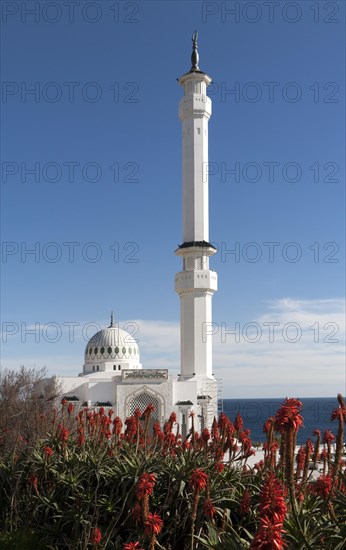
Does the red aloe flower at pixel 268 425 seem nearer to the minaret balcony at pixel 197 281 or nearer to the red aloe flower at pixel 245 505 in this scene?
the red aloe flower at pixel 245 505

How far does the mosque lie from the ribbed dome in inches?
78.1

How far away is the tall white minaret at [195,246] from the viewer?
37.6m

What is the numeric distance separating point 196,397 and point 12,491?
2583 cm

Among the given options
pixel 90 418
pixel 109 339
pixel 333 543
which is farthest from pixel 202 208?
pixel 333 543

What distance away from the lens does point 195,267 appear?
38375 mm

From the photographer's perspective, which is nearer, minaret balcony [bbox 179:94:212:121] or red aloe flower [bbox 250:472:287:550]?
red aloe flower [bbox 250:472:287:550]

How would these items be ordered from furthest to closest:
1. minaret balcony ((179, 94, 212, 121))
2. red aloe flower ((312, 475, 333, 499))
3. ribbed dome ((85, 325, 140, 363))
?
ribbed dome ((85, 325, 140, 363)), minaret balcony ((179, 94, 212, 121)), red aloe flower ((312, 475, 333, 499))

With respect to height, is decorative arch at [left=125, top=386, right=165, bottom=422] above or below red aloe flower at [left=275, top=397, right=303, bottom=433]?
below

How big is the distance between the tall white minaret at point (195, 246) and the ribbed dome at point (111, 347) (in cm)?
637

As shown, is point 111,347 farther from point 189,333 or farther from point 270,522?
point 270,522

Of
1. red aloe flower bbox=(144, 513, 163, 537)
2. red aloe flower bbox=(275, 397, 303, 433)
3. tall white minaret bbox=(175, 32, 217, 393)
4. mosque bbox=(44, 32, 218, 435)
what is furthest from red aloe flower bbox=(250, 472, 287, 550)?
tall white minaret bbox=(175, 32, 217, 393)

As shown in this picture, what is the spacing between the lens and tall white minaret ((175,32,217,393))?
3762cm

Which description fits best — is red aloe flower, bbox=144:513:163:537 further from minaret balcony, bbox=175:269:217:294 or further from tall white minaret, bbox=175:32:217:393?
minaret balcony, bbox=175:269:217:294

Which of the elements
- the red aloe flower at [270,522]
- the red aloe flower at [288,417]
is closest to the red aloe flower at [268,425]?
the red aloe flower at [288,417]
